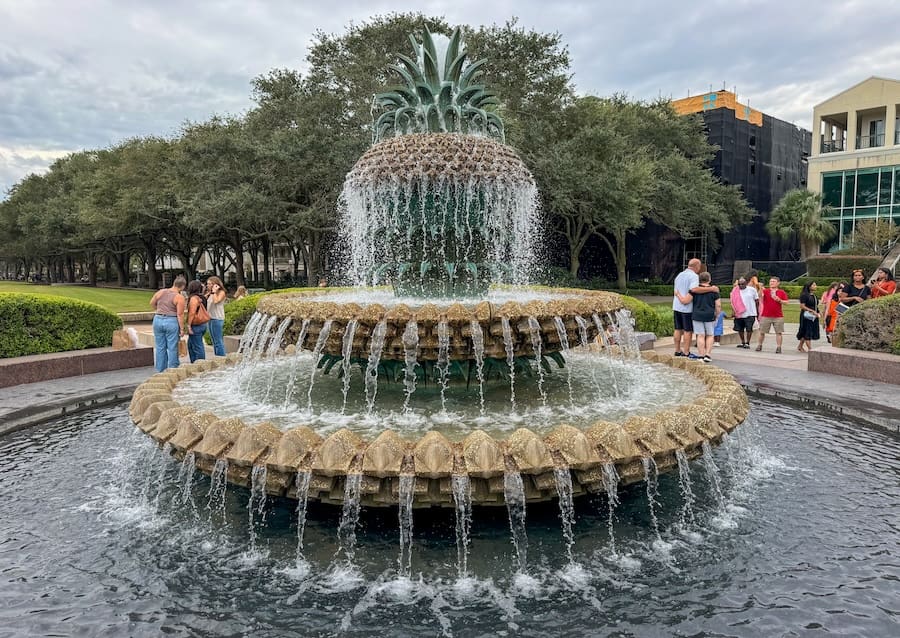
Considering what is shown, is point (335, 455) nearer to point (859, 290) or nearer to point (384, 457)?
point (384, 457)

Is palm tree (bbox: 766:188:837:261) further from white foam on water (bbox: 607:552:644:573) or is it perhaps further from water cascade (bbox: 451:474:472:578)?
water cascade (bbox: 451:474:472:578)

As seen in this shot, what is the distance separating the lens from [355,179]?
6.79 meters

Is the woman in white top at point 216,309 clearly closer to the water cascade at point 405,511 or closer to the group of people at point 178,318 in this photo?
the group of people at point 178,318

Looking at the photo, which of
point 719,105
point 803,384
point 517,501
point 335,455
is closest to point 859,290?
point 803,384

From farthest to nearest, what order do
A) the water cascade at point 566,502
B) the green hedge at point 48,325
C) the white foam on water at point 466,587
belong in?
the green hedge at point 48,325, the water cascade at point 566,502, the white foam on water at point 466,587

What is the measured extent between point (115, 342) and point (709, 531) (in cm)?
1170

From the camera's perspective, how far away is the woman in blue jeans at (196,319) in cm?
1019

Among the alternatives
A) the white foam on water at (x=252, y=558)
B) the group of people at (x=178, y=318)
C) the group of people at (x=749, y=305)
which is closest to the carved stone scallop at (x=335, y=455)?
the white foam on water at (x=252, y=558)

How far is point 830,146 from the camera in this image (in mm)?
44875

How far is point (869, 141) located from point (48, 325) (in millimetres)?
53291

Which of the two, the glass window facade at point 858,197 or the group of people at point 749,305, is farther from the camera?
the glass window facade at point 858,197

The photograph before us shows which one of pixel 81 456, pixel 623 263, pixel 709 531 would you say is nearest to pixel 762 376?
pixel 709 531

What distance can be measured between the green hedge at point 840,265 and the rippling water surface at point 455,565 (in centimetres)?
3448

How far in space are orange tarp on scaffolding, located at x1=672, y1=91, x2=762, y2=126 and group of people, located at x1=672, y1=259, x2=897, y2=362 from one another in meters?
35.5
